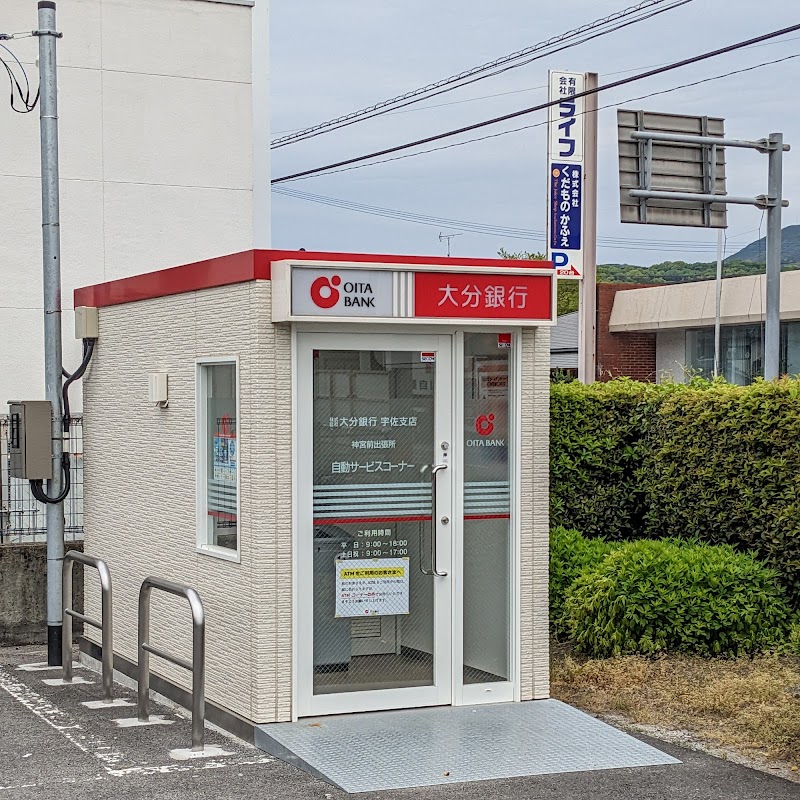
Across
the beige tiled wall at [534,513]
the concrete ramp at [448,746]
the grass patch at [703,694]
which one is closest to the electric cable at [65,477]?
the concrete ramp at [448,746]

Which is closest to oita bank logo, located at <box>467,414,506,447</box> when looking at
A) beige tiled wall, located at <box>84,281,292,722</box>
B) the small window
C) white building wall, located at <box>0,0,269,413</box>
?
beige tiled wall, located at <box>84,281,292,722</box>

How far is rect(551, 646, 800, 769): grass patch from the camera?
7.23 meters

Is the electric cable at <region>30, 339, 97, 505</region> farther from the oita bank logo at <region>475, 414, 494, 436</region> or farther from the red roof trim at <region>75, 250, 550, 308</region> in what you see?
the oita bank logo at <region>475, 414, 494, 436</region>

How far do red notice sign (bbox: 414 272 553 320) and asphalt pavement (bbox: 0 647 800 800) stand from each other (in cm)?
254

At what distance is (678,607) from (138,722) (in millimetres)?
3785

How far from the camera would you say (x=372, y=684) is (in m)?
7.62

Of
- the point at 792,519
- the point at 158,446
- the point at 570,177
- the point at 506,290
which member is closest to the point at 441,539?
the point at 506,290

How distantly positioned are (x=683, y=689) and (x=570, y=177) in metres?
9.18

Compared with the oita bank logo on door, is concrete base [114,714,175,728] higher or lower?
lower

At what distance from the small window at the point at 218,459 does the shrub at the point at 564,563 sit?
301cm

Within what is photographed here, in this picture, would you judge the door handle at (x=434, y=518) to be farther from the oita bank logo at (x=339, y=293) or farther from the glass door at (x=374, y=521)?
the oita bank logo at (x=339, y=293)

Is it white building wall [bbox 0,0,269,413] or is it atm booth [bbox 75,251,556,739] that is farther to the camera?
white building wall [bbox 0,0,269,413]

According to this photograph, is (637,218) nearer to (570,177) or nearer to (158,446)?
(570,177)

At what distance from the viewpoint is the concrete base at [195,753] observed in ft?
22.7
